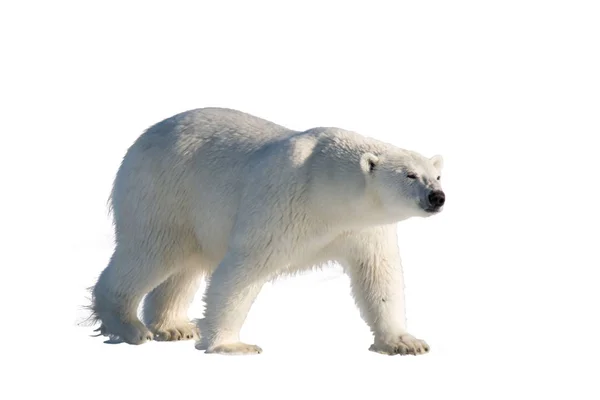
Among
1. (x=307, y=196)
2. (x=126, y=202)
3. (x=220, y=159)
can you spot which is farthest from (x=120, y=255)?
(x=307, y=196)

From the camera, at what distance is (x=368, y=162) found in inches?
436

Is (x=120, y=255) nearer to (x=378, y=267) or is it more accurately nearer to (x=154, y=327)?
(x=154, y=327)

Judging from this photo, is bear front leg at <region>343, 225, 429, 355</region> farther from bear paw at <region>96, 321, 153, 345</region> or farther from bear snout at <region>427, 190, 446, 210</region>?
bear paw at <region>96, 321, 153, 345</region>

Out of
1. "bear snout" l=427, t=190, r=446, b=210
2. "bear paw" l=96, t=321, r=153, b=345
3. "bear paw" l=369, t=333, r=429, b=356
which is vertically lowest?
"bear paw" l=96, t=321, r=153, b=345

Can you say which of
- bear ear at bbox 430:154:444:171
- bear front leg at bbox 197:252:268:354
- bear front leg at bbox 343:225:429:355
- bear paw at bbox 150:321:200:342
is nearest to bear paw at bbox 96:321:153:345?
bear paw at bbox 150:321:200:342

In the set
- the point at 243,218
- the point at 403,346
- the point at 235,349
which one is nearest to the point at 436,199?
the point at 403,346

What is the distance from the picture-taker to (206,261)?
484 inches

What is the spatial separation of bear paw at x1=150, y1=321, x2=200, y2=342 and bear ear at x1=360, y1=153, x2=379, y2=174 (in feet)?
9.26

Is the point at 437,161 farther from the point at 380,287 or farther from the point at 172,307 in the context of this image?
the point at 172,307

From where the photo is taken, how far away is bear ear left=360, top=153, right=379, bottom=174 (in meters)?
11.0

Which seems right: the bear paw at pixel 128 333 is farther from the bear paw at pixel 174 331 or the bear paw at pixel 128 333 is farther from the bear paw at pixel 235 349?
the bear paw at pixel 235 349

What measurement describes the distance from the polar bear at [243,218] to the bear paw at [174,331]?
12 mm

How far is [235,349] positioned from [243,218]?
1.13 metres

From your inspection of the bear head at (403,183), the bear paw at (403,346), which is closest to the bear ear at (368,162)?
the bear head at (403,183)
